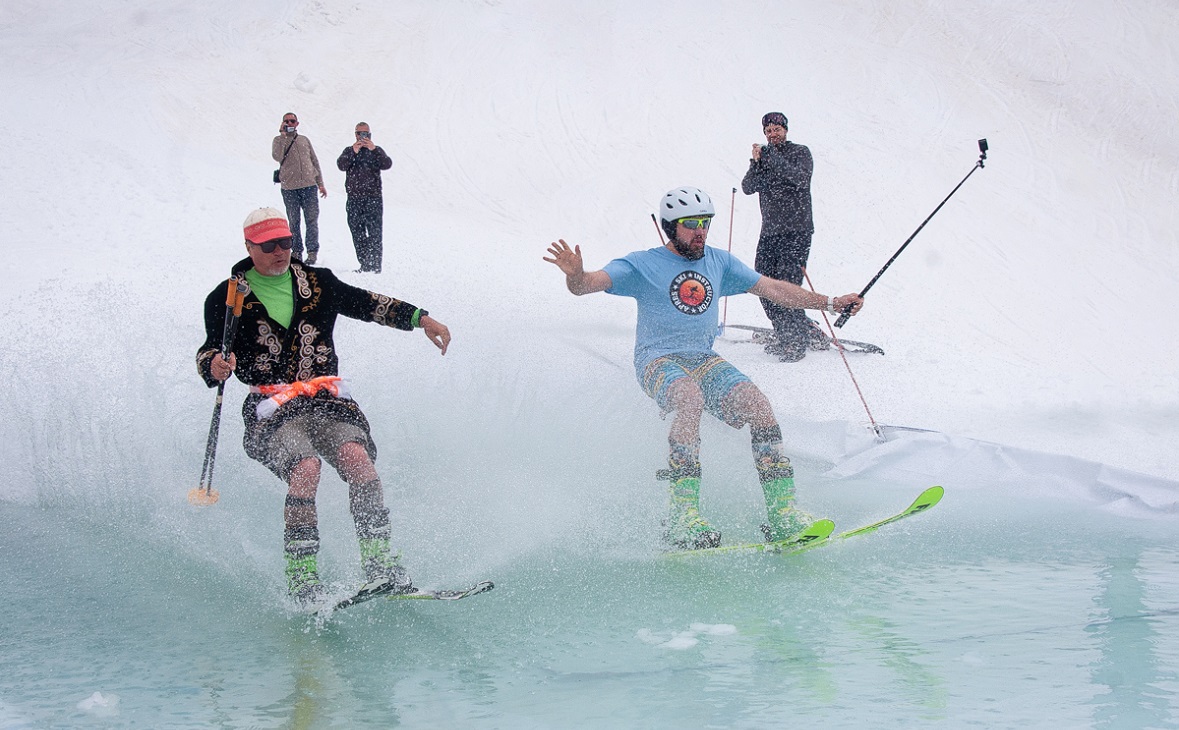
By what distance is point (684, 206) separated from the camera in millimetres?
5941

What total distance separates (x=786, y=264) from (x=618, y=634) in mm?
5645

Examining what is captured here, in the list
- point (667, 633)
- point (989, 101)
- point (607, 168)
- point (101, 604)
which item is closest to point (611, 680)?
point (667, 633)

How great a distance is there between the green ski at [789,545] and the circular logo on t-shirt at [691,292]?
4.38 ft

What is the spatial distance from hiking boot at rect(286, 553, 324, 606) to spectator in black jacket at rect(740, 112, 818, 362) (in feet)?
18.9

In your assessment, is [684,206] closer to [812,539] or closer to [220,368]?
[812,539]

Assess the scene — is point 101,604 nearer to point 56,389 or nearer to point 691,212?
point 56,389

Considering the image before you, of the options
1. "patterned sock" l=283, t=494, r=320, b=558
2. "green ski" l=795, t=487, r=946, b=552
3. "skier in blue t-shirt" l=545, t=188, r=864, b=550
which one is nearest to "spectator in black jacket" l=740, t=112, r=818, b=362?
"skier in blue t-shirt" l=545, t=188, r=864, b=550

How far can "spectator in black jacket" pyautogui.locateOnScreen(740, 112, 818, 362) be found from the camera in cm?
955

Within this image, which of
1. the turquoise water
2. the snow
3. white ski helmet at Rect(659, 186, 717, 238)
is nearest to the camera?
the turquoise water

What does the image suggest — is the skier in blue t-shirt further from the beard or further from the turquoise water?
the turquoise water

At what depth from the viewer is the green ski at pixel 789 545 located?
5441mm

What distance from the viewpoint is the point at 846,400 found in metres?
8.72

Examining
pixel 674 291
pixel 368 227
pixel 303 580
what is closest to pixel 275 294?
pixel 303 580

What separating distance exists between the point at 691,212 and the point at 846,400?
3.34 meters
